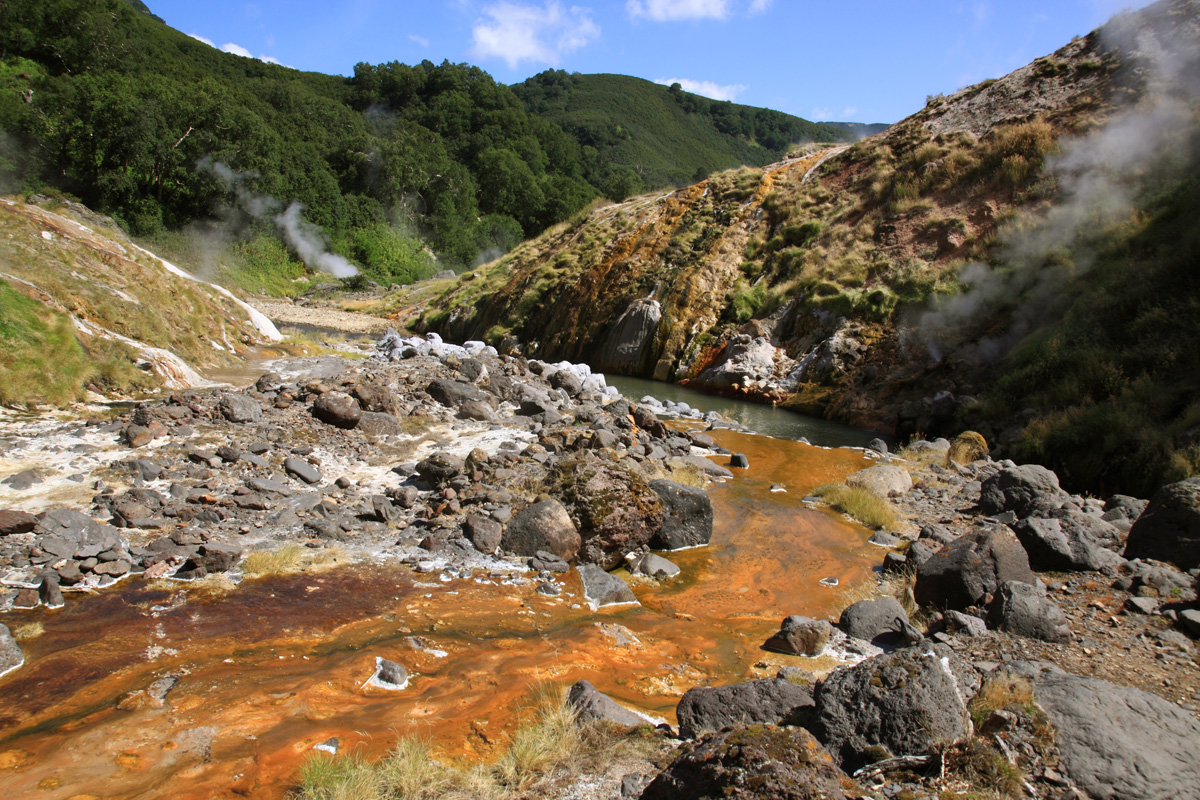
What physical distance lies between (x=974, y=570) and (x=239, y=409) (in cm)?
846

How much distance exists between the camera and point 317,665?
4.17 m

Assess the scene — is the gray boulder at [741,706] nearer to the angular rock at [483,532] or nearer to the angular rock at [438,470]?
the angular rock at [483,532]

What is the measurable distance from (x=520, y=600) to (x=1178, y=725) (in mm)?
4314

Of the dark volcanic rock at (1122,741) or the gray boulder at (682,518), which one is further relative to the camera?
the gray boulder at (682,518)

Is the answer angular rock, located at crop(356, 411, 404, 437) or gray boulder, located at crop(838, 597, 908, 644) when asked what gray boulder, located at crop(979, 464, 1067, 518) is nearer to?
gray boulder, located at crop(838, 597, 908, 644)

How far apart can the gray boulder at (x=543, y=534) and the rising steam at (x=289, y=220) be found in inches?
1413

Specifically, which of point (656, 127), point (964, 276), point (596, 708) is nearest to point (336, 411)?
point (596, 708)

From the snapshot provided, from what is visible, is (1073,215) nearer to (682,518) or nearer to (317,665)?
(682,518)

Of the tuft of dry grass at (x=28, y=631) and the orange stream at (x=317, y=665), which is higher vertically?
the orange stream at (x=317, y=665)

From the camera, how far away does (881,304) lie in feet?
64.9

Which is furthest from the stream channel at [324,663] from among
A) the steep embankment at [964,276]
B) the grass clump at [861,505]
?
the steep embankment at [964,276]

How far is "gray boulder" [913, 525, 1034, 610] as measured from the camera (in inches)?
214

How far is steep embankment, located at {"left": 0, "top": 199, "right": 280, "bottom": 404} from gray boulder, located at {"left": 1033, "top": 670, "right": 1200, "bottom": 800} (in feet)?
33.7

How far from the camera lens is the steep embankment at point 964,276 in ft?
41.0
